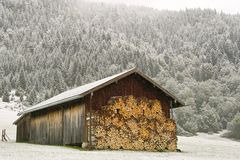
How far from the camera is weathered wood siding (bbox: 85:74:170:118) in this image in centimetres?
3244

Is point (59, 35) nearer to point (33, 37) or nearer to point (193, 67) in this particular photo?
point (33, 37)

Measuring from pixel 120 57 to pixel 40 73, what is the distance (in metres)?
35.8

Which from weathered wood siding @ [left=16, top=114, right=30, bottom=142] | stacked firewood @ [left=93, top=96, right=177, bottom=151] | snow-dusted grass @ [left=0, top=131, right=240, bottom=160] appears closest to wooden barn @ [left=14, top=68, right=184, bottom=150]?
stacked firewood @ [left=93, top=96, right=177, bottom=151]

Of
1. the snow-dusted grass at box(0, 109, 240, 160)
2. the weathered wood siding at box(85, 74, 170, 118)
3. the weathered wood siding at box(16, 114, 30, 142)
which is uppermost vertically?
the weathered wood siding at box(85, 74, 170, 118)

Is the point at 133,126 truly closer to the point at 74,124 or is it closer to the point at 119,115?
the point at 119,115

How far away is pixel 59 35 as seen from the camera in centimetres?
19700

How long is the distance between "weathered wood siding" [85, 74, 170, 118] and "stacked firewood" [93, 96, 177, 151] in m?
0.43

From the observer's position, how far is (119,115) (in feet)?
107

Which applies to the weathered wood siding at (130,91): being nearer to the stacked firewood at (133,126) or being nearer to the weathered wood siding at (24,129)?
the stacked firewood at (133,126)

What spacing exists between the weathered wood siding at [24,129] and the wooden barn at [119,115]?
8521 mm

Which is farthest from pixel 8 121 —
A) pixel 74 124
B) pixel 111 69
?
pixel 111 69

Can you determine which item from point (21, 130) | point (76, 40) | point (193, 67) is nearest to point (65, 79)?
point (76, 40)

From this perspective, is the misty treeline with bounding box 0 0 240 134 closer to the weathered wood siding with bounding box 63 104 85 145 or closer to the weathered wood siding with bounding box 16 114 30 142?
the weathered wood siding with bounding box 16 114 30 142

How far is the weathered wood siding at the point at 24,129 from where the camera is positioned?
1768 inches
